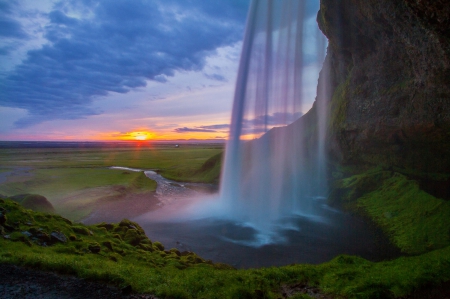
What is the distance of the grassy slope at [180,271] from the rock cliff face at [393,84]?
12.1m

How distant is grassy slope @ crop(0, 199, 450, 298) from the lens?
1048 centimetres

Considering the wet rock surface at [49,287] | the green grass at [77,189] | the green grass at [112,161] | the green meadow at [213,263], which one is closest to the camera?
the wet rock surface at [49,287]

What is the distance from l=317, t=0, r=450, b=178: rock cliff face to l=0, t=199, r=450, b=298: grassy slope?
12.1 meters

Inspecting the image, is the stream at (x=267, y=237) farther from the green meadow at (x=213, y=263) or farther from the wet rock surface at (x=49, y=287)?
the wet rock surface at (x=49, y=287)

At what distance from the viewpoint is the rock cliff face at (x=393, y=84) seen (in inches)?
679

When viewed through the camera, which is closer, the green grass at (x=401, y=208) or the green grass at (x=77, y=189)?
the green grass at (x=401, y=208)

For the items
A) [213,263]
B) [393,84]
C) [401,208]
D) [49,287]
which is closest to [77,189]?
[213,263]

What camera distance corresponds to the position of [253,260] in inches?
717

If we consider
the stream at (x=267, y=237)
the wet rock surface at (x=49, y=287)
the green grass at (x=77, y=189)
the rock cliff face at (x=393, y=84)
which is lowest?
the stream at (x=267, y=237)

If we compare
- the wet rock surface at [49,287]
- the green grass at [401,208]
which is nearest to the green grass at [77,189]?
the wet rock surface at [49,287]

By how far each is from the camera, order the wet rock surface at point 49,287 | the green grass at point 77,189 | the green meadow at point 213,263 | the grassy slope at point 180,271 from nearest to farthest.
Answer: the wet rock surface at point 49,287, the grassy slope at point 180,271, the green meadow at point 213,263, the green grass at point 77,189

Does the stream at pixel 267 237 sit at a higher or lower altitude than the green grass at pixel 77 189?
lower

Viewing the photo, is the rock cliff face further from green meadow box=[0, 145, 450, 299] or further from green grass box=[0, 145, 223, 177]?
green grass box=[0, 145, 223, 177]

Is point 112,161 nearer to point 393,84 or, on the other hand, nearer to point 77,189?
A: point 77,189
